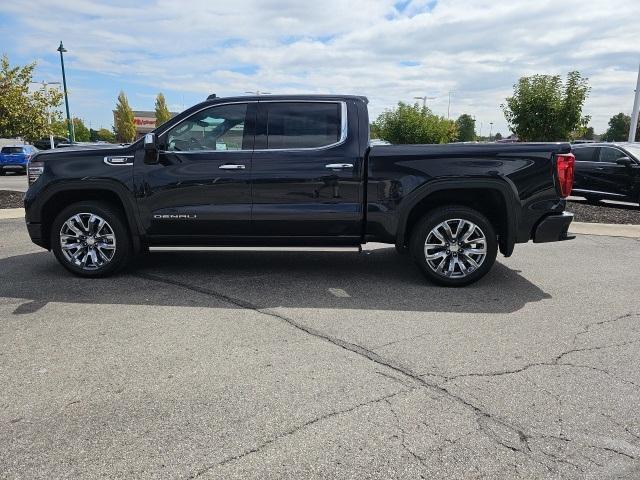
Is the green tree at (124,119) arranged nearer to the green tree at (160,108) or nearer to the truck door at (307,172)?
the green tree at (160,108)

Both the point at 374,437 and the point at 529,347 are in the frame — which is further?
the point at 529,347

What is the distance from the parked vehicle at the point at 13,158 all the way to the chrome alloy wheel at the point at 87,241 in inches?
951

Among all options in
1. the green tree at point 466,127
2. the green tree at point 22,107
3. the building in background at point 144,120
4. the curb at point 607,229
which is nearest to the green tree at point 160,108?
the building in background at point 144,120

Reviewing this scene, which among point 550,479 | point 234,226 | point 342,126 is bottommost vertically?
point 550,479

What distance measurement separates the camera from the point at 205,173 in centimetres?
542

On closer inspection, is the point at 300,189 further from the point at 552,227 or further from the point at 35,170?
the point at 35,170

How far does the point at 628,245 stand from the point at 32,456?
8468mm

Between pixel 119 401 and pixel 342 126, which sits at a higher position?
pixel 342 126

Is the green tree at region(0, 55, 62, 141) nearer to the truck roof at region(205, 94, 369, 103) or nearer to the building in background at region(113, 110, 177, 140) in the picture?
the truck roof at region(205, 94, 369, 103)

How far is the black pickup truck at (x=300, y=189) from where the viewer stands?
207 inches

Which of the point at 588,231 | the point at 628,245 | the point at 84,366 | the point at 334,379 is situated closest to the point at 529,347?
the point at 334,379

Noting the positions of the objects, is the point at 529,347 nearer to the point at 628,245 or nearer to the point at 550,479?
the point at 550,479

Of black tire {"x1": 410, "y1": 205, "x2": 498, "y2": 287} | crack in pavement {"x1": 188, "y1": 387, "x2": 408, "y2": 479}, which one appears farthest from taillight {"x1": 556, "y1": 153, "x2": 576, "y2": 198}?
crack in pavement {"x1": 188, "y1": 387, "x2": 408, "y2": 479}

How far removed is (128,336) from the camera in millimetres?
4059
